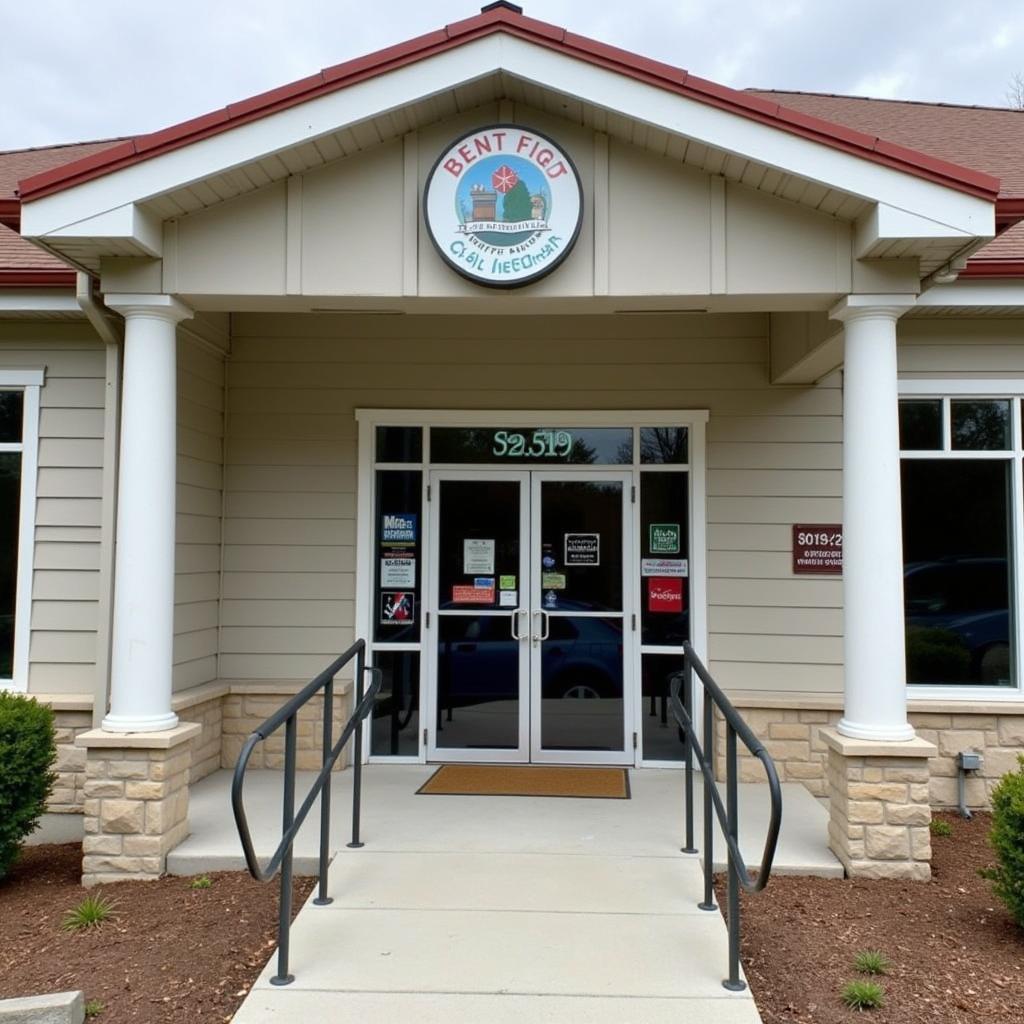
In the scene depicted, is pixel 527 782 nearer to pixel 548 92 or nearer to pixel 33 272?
pixel 548 92

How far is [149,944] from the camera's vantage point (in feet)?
12.8

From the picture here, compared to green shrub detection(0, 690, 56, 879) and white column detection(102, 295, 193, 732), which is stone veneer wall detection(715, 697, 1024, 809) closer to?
white column detection(102, 295, 193, 732)

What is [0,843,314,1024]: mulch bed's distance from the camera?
3449 millimetres

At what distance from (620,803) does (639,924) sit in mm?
1710

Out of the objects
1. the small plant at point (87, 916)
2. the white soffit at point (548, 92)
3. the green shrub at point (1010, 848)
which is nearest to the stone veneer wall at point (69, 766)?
the small plant at point (87, 916)

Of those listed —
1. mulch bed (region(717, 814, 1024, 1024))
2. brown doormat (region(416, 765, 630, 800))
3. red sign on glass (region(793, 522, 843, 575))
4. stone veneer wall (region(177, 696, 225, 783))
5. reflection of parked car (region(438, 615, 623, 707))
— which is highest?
red sign on glass (region(793, 522, 843, 575))

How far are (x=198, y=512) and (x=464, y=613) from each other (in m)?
2.06

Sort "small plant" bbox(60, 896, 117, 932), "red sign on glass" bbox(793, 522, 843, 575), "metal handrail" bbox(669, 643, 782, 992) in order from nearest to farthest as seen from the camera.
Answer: "metal handrail" bbox(669, 643, 782, 992) → "small plant" bbox(60, 896, 117, 932) → "red sign on glass" bbox(793, 522, 843, 575)

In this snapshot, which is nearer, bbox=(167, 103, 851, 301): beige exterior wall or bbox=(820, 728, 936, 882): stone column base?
bbox=(820, 728, 936, 882): stone column base

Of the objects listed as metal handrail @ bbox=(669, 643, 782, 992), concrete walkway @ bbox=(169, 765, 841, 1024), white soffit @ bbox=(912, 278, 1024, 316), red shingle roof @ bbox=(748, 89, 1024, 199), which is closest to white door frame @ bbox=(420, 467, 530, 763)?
concrete walkway @ bbox=(169, 765, 841, 1024)

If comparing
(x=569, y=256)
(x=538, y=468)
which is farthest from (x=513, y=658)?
(x=569, y=256)

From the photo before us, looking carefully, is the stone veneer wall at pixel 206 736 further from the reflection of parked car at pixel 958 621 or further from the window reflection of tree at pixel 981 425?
the window reflection of tree at pixel 981 425

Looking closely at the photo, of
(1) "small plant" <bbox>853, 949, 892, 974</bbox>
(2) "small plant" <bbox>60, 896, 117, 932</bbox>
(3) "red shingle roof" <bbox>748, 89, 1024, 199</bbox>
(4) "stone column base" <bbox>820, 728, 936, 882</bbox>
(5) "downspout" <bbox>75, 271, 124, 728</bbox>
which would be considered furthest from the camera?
(3) "red shingle roof" <bbox>748, 89, 1024, 199</bbox>

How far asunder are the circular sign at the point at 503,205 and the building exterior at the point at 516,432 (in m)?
0.02
